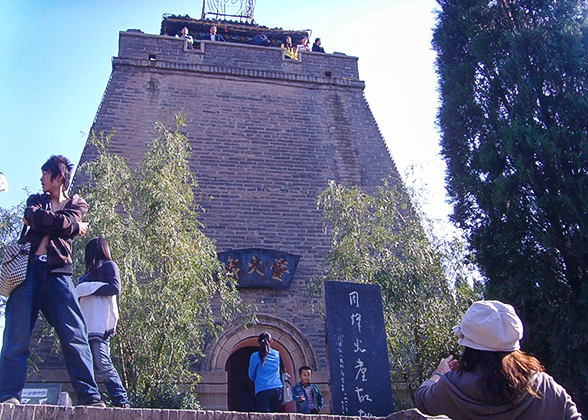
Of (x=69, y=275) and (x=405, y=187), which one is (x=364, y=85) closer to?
(x=405, y=187)

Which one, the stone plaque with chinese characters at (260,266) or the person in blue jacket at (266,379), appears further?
the stone plaque with chinese characters at (260,266)

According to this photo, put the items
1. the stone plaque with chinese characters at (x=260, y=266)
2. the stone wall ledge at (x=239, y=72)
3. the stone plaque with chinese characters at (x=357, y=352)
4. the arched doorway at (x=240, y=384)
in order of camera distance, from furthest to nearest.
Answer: the stone wall ledge at (x=239, y=72) → the arched doorway at (x=240, y=384) → the stone plaque with chinese characters at (x=260, y=266) → the stone plaque with chinese characters at (x=357, y=352)

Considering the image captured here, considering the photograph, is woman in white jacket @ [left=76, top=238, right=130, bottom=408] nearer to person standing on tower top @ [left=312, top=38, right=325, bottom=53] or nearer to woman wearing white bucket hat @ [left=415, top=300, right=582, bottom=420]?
woman wearing white bucket hat @ [left=415, top=300, right=582, bottom=420]

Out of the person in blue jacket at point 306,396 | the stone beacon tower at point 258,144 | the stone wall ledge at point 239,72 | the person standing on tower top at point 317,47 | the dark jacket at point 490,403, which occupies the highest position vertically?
the person standing on tower top at point 317,47

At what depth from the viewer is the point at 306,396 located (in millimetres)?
5961

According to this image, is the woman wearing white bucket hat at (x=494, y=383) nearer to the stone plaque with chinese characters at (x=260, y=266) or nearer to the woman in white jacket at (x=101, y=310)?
the woman in white jacket at (x=101, y=310)

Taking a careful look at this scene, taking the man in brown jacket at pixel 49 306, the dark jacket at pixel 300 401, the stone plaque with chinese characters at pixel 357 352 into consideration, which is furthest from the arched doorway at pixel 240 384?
the man in brown jacket at pixel 49 306

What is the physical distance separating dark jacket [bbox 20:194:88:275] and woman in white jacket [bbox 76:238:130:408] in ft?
1.66

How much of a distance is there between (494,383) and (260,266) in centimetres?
663

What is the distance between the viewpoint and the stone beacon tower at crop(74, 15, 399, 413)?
841cm

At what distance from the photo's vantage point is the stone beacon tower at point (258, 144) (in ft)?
27.6

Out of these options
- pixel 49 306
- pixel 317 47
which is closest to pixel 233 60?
pixel 317 47

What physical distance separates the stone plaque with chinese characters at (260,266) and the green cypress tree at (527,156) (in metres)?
2.51

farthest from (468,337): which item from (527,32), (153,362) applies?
(527,32)
